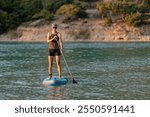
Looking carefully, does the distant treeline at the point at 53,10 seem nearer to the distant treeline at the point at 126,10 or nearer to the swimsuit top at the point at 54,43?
the distant treeline at the point at 126,10

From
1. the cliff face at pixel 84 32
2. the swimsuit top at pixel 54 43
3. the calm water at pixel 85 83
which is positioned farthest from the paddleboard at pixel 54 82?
the cliff face at pixel 84 32

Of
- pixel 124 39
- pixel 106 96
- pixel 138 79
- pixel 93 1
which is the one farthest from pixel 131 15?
pixel 106 96

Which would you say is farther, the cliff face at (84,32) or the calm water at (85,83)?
the cliff face at (84,32)

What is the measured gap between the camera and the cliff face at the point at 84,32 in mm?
94562

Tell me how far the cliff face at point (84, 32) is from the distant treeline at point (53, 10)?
6.43 ft

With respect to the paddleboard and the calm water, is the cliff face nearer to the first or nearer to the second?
the calm water

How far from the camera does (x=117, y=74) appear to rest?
31.0 m

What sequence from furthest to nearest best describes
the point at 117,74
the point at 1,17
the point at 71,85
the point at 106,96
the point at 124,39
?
the point at 1,17 < the point at 124,39 < the point at 117,74 < the point at 71,85 < the point at 106,96

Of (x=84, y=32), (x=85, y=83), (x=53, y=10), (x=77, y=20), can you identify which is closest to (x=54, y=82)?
(x=85, y=83)

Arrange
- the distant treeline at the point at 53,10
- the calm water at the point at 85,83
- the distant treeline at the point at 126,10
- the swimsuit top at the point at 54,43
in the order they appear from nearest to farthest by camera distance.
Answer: the calm water at the point at 85,83 → the swimsuit top at the point at 54,43 → the distant treeline at the point at 126,10 → the distant treeline at the point at 53,10

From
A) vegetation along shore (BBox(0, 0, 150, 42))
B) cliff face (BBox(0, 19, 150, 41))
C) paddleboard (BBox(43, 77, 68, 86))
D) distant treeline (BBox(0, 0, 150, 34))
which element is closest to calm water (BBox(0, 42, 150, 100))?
paddleboard (BBox(43, 77, 68, 86))

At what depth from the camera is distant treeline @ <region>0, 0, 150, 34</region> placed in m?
98.4

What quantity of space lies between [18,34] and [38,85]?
245 ft

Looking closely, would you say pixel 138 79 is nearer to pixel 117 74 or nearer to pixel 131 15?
pixel 117 74
